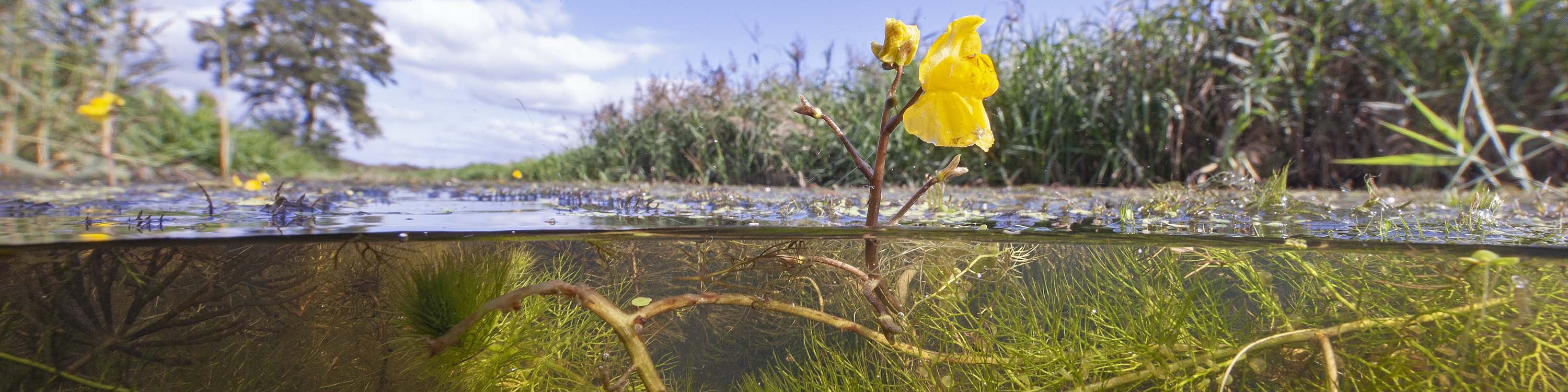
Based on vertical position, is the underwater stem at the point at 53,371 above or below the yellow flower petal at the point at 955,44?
below

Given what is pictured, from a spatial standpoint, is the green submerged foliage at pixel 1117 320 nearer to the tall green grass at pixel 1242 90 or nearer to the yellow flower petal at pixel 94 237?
the yellow flower petal at pixel 94 237

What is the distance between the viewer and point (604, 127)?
6.36 meters

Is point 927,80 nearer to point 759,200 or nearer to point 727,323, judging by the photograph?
point 727,323

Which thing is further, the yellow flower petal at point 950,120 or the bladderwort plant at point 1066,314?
the bladderwort plant at point 1066,314

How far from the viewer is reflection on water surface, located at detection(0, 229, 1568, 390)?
1.52 metres

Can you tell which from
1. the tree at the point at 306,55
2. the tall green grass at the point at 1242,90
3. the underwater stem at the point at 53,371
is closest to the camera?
the underwater stem at the point at 53,371

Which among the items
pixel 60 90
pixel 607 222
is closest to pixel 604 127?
pixel 60 90

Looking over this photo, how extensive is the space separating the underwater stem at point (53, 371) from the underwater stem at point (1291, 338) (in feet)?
7.37

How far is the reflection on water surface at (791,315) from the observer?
152 cm

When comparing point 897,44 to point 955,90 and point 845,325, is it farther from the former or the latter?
point 845,325

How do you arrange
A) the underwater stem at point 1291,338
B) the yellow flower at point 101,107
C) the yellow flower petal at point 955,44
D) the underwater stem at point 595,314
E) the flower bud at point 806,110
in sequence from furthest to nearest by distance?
the yellow flower at point 101,107 → the underwater stem at point 1291,338 → the underwater stem at point 595,314 → the yellow flower petal at point 955,44 → the flower bud at point 806,110

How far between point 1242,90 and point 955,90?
14.2ft

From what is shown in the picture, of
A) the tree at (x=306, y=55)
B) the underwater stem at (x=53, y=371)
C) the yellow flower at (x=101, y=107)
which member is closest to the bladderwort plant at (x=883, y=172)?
the underwater stem at (x=53, y=371)

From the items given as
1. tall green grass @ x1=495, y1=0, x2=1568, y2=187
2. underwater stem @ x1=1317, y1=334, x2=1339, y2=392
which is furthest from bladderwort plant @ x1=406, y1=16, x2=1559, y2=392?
tall green grass @ x1=495, y1=0, x2=1568, y2=187
